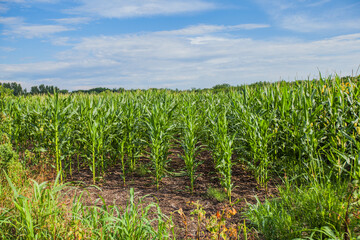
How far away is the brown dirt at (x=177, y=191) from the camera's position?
4.94 metres

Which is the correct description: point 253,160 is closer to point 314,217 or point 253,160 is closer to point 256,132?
point 256,132

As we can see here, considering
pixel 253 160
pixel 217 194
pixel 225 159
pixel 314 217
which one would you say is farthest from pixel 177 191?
pixel 314 217

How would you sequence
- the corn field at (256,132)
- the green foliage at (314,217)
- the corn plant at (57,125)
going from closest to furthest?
the green foliage at (314,217) → the corn field at (256,132) → the corn plant at (57,125)

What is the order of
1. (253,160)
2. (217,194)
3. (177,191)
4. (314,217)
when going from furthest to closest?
(253,160), (177,191), (217,194), (314,217)

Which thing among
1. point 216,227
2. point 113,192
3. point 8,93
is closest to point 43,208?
point 216,227

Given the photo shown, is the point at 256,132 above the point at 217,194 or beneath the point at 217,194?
above

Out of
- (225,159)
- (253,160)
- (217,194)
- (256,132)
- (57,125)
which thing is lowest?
(217,194)

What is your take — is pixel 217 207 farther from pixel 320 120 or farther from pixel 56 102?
pixel 56 102

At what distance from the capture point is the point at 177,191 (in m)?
5.72

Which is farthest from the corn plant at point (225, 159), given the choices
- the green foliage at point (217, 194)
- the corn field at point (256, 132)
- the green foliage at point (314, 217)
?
the green foliage at point (314, 217)

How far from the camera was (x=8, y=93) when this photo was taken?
15422 millimetres

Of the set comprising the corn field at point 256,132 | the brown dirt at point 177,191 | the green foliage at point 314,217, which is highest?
the corn field at point 256,132

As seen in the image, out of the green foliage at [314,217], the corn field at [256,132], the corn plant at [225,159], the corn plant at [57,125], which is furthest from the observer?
the corn plant at [57,125]

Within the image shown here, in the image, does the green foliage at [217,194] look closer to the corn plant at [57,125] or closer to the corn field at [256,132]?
the corn field at [256,132]
